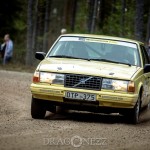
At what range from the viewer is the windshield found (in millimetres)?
12594

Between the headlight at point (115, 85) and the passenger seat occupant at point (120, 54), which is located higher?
the passenger seat occupant at point (120, 54)

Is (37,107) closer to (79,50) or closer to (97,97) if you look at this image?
(97,97)

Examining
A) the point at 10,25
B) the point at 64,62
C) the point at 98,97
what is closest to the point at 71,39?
the point at 64,62

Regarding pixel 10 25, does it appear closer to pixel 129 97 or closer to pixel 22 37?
pixel 22 37

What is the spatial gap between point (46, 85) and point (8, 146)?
3152 mm

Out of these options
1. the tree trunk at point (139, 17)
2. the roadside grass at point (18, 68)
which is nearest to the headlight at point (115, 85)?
the tree trunk at point (139, 17)

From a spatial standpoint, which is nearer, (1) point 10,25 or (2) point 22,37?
(1) point 10,25

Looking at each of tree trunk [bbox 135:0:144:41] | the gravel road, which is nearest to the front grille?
the gravel road

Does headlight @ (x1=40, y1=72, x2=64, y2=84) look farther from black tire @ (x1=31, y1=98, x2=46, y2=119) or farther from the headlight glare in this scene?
the headlight glare

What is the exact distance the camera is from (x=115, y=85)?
1136 cm

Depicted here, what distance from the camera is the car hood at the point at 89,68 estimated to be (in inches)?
450

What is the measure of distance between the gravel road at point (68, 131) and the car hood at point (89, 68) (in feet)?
2.96

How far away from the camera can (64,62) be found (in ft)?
39.4

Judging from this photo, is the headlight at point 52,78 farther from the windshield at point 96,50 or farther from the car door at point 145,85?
the car door at point 145,85
